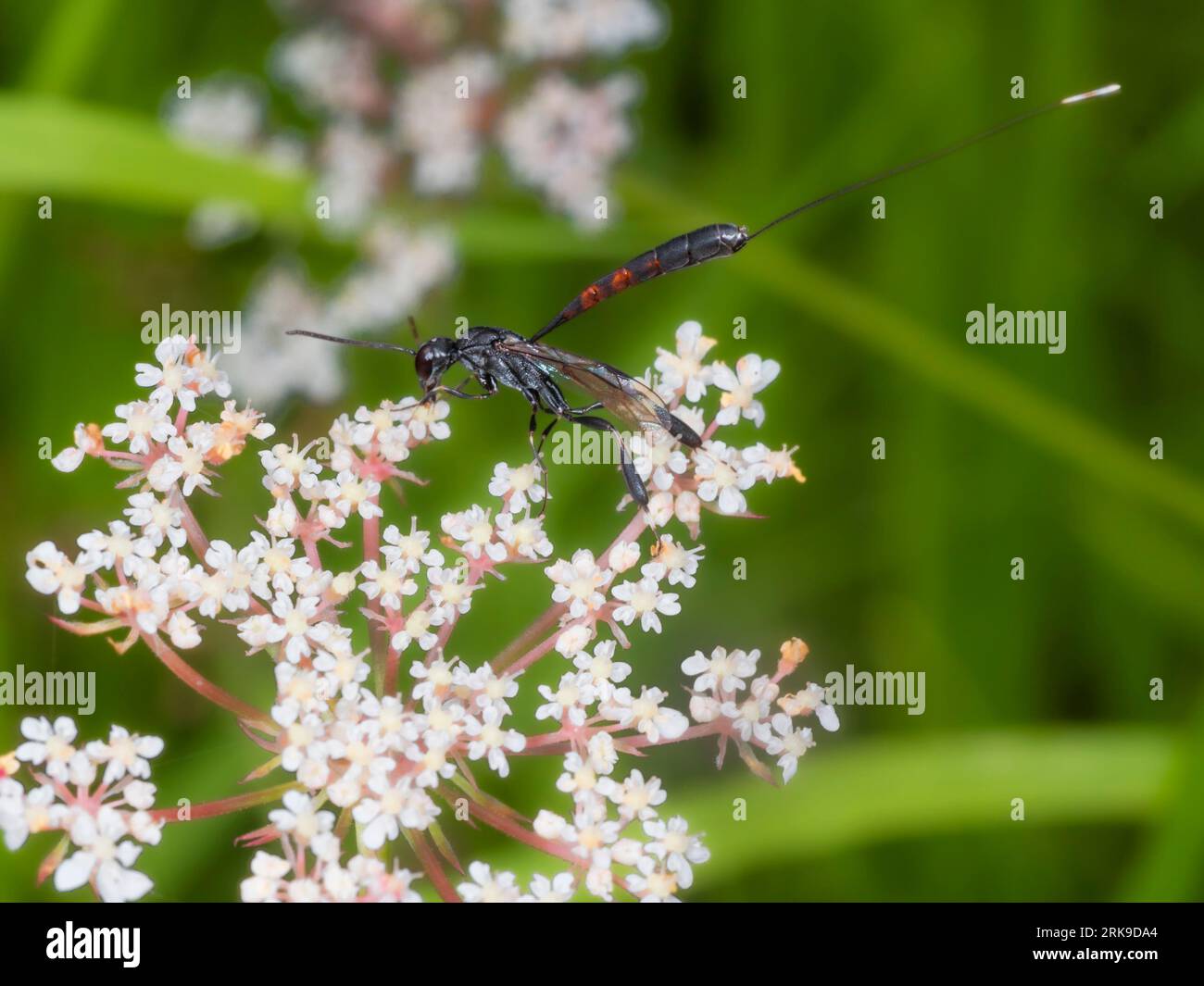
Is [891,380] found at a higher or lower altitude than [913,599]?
higher

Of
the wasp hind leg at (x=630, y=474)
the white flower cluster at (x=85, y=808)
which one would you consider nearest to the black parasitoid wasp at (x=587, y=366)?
the wasp hind leg at (x=630, y=474)

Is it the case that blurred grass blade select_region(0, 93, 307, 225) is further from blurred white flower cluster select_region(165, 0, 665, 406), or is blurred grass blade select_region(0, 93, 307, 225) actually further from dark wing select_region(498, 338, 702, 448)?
dark wing select_region(498, 338, 702, 448)

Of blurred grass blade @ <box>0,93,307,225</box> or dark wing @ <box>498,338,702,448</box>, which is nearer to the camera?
dark wing @ <box>498,338,702,448</box>

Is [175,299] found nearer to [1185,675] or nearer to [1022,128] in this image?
[1022,128]

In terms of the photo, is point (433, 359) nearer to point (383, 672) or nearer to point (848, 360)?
point (383, 672)

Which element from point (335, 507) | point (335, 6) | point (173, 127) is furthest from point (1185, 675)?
point (173, 127)

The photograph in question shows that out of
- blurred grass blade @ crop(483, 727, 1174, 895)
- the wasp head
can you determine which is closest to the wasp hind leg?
the wasp head
